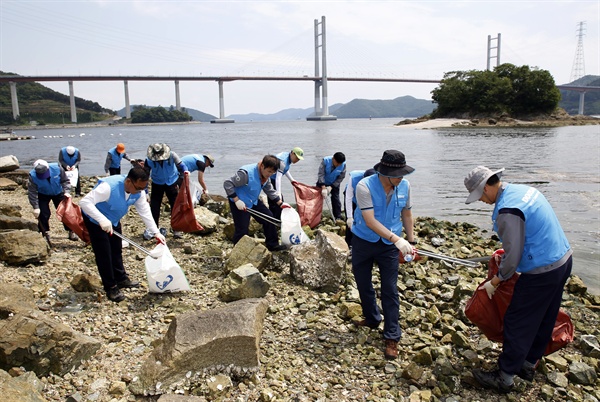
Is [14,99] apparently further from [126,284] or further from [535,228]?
[535,228]

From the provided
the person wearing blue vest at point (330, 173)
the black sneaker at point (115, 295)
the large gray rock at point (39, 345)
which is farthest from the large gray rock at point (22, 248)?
the person wearing blue vest at point (330, 173)

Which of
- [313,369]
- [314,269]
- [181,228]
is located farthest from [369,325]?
[181,228]

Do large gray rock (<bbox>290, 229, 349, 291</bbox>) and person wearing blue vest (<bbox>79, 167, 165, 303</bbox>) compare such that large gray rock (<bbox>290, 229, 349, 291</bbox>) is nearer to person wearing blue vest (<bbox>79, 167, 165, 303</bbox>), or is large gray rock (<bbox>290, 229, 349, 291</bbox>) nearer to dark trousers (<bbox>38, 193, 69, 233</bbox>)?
person wearing blue vest (<bbox>79, 167, 165, 303</bbox>)

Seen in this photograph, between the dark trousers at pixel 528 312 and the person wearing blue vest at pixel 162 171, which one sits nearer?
the dark trousers at pixel 528 312

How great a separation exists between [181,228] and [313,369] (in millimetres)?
4207

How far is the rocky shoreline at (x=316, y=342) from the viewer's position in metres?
3.34

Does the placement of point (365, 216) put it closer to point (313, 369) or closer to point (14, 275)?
point (313, 369)

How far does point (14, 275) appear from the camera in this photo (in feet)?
16.9

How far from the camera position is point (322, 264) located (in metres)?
5.27

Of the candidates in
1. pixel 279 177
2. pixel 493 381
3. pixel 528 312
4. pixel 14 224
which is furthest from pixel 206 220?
pixel 528 312

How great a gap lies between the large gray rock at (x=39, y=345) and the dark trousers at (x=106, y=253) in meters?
1.18

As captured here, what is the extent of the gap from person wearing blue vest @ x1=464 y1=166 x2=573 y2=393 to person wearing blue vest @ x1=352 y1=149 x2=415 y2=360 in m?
0.62

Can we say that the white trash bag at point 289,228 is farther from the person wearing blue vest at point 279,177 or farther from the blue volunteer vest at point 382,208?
the blue volunteer vest at point 382,208

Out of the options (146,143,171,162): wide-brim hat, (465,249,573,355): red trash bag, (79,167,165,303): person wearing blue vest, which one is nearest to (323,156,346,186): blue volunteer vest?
(146,143,171,162): wide-brim hat
